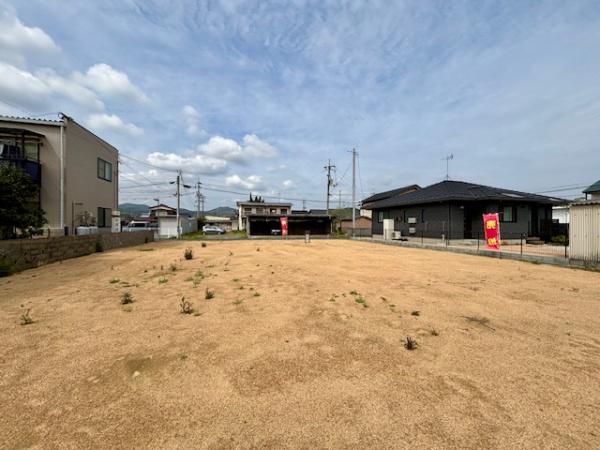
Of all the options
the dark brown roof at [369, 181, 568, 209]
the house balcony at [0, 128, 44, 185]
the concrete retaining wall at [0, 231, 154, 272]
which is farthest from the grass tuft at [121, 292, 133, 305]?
the dark brown roof at [369, 181, 568, 209]

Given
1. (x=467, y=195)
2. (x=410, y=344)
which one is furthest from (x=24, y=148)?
(x=467, y=195)

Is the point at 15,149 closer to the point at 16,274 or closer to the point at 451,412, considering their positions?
the point at 16,274

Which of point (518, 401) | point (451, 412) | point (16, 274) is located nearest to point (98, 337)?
point (451, 412)

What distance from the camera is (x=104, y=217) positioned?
18000 mm

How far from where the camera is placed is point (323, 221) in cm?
3381

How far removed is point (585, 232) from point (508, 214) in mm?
10936

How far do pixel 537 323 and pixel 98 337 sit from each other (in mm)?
6411

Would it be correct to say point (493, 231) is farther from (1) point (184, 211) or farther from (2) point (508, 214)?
(1) point (184, 211)

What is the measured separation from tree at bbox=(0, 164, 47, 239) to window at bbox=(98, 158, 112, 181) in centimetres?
780

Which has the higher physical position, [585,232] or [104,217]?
[104,217]

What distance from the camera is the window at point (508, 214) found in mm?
18562

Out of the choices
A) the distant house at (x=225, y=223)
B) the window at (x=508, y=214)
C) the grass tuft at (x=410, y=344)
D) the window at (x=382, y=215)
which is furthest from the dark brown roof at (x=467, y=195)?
the distant house at (x=225, y=223)

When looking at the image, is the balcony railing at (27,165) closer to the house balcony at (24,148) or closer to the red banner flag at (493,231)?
the house balcony at (24,148)

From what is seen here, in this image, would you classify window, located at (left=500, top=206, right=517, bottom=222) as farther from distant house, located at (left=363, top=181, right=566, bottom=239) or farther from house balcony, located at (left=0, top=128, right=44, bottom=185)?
house balcony, located at (left=0, top=128, right=44, bottom=185)
